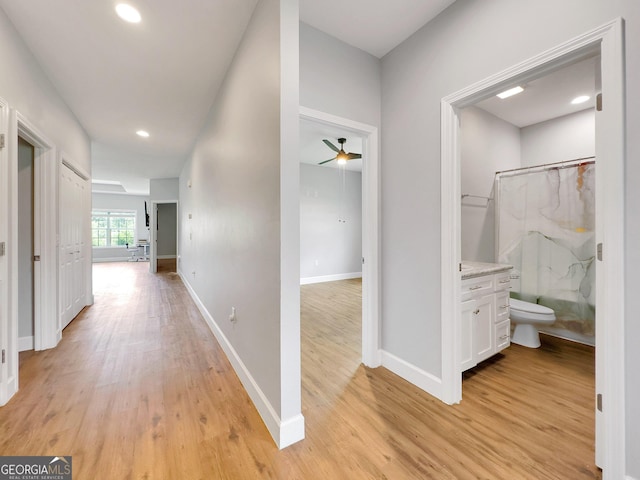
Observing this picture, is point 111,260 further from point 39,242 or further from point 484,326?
point 484,326

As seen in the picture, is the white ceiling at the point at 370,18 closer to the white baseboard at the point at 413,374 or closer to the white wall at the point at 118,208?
the white baseboard at the point at 413,374

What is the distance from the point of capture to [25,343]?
2.61 m

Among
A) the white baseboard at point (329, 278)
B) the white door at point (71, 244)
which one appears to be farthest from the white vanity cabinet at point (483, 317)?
the white door at point (71, 244)

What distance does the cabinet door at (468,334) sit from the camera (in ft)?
6.63

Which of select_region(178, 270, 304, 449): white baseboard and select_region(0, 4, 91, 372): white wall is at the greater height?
select_region(0, 4, 91, 372): white wall

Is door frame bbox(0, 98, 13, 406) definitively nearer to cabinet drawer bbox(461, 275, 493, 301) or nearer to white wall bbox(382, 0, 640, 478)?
white wall bbox(382, 0, 640, 478)

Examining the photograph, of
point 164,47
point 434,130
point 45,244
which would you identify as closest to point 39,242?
point 45,244

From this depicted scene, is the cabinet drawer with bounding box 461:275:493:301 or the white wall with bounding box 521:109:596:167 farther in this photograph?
the white wall with bounding box 521:109:596:167

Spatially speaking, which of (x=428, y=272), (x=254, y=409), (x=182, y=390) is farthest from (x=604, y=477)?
(x=182, y=390)

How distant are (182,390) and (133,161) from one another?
216 inches

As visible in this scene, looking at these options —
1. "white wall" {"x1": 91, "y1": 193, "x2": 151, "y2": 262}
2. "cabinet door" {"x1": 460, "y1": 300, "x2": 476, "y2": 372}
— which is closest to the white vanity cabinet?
"cabinet door" {"x1": 460, "y1": 300, "x2": 476, "y2": 372}

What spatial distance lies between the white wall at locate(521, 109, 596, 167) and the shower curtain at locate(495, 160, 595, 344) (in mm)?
548

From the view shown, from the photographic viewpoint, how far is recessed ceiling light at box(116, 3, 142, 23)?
1.79m

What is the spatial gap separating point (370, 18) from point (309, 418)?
2.74 meters
